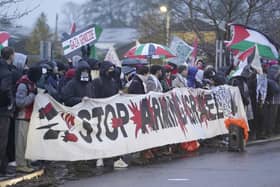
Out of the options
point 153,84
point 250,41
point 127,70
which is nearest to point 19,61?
point 153,84

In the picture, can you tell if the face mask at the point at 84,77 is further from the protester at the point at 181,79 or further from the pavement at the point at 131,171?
the protester at the point at 181,79

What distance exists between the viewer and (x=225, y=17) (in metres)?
31.6

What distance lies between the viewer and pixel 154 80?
47.5 feet

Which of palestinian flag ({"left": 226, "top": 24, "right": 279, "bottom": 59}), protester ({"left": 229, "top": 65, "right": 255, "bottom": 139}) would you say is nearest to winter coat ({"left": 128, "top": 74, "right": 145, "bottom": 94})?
protester ({"left": 229, "top": 65, "right": 255, "bottom": 139})

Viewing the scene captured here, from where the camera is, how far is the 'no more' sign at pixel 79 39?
617 inches

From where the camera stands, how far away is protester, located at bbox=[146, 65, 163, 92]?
14.4m

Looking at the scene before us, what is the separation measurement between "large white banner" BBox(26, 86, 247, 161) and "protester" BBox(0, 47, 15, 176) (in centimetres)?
38

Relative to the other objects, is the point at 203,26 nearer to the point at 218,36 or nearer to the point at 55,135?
the point at 218,36

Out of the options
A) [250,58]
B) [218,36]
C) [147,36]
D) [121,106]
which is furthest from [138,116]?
[147,36]

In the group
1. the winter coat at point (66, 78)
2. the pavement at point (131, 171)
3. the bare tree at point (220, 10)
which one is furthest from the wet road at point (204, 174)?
the bare tree at point (220, 10)

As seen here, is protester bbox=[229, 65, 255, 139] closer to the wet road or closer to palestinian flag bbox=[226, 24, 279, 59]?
palestinian flag bbox=[226, 24, 279, 59]

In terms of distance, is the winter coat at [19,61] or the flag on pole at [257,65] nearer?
the winter coat at [19,61]

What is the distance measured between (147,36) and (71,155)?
3397cm

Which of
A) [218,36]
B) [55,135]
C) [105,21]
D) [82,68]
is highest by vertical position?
[105,21]
